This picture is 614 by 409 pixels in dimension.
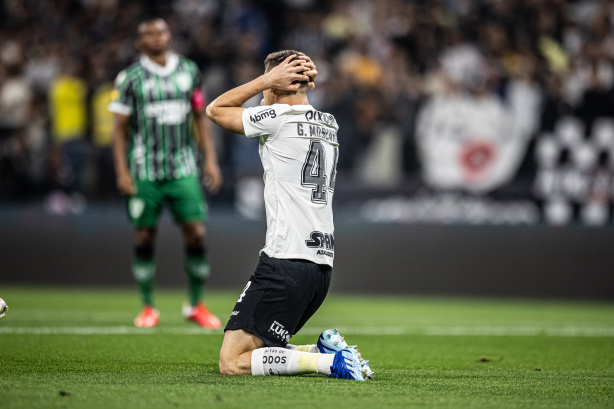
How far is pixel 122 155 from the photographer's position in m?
7.82

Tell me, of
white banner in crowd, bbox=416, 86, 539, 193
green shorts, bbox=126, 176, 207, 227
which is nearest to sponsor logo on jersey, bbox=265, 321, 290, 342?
green shorts, bbox=126, 176, 207, 227

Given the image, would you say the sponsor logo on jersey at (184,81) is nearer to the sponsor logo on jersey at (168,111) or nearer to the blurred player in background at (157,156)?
the blurred player in background at (157,156)

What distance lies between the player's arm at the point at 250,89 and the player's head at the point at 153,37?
3.03 meters

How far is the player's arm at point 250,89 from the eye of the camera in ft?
15.7

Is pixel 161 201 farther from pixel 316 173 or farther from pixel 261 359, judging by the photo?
pixel 261 359

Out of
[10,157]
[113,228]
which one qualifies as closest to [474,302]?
[113,228]

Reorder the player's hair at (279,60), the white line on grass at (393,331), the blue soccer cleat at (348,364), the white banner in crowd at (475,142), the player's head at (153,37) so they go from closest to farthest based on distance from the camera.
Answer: the blue soccer cleat at (348,364)
the player's hair at (279,60)
the white line on grass at (393,331)
the player's head at (153,37)
the white banner in crowd at (475,142)

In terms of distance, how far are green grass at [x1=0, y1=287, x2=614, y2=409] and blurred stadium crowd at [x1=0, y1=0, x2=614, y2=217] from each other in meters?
2.11

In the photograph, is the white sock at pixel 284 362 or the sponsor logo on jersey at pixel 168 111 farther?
the sponsor logo on jersey at pixel 168 111

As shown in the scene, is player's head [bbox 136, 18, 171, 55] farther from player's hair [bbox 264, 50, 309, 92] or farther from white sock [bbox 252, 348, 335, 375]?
white sock [bbox 252, 348, 335, 375]

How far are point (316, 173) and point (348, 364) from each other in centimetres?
105

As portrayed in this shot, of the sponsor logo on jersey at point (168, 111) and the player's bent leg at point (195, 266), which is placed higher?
the sponsor logo on jersey at point (168, 111)

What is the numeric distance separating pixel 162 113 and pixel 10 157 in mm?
4772

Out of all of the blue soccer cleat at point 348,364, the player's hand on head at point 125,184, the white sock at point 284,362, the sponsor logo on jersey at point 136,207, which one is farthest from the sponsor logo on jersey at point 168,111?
the blue soccer cleat at point 348,364
